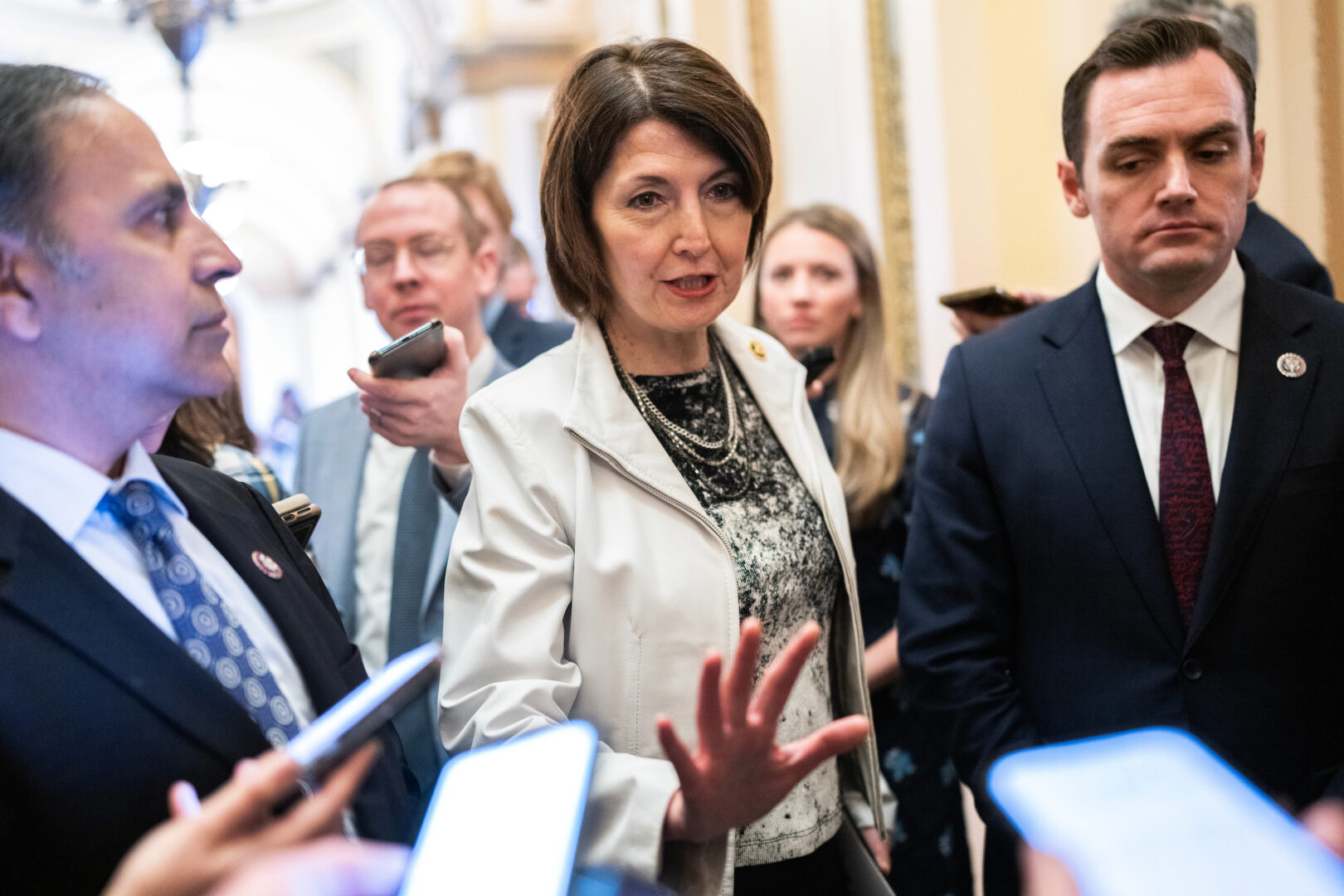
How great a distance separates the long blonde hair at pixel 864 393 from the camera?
8.84 feet

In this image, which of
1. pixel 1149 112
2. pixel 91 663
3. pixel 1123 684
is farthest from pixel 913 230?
pixel 91 663

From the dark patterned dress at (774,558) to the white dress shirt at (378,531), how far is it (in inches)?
29.9

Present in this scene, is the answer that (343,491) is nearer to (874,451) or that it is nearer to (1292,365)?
(874,451)

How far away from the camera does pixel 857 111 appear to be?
4.99m

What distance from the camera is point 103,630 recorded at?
1061mm

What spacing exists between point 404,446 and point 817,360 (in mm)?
928

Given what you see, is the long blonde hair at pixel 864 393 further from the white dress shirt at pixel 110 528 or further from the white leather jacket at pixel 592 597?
the white dress shirt at pixel 110 528

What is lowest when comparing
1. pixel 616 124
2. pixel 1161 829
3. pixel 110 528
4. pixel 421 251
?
pixel 1161 829

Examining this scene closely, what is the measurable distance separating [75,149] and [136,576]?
0.45m

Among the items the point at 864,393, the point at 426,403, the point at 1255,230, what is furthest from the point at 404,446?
the point at 1255,230

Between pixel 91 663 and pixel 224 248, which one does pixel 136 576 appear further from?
pixel 224 248

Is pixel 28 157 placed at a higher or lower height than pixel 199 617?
higher

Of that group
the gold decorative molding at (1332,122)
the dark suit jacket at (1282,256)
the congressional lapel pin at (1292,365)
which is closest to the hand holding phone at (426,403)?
the congressional lapel pin at (1292,365)

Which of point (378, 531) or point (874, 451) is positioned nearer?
point (378, 531)
